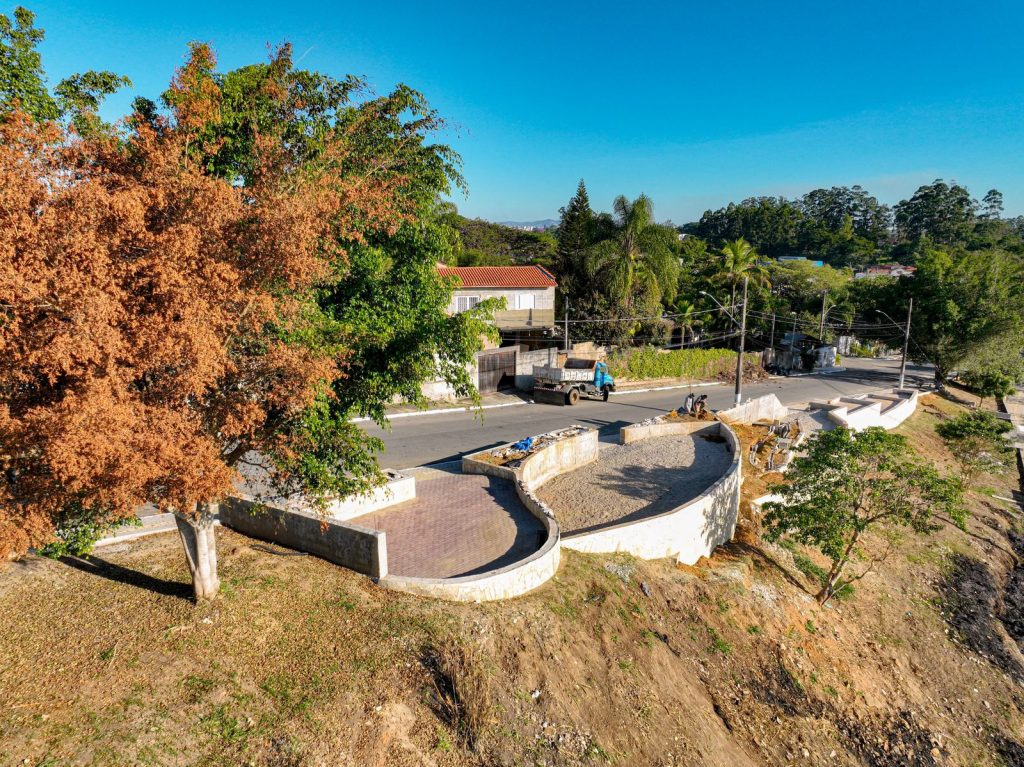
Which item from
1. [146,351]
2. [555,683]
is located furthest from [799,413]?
[146,351]

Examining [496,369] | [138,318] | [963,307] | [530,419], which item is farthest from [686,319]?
[138,318]

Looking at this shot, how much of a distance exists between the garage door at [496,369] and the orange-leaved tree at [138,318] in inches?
888

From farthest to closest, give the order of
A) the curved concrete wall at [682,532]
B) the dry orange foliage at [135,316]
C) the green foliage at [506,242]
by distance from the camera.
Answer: the green foliage at [506,242], the curved concrete wall at [682,532], the dry orange foliage at [135,316]

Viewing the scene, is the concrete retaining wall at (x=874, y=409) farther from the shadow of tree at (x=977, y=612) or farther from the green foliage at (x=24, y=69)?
the green foliage at (x=24, y=69)

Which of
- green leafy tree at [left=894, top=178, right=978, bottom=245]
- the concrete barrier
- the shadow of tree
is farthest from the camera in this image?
green leafy tree at [left=894, top=178, right=978, bottom=245]

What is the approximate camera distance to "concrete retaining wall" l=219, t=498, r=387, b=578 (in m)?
9.97

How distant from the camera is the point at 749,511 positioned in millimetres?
18703

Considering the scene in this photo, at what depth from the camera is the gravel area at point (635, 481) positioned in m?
15.6

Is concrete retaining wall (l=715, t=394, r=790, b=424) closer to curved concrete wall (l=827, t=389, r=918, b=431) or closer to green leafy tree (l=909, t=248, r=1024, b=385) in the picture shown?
curved concrete wall (l=827, t=389, r=918, b=431)

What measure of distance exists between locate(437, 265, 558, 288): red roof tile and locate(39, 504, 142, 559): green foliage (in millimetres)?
29478

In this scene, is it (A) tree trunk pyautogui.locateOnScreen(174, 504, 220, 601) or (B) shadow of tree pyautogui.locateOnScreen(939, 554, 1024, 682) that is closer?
(A) tree trunk pyautogui.locateOnScreen(174, 504, 220, 601)

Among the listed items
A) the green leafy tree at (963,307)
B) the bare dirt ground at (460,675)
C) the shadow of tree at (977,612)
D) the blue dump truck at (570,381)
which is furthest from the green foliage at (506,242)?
the bare dirt ground at (460,675)

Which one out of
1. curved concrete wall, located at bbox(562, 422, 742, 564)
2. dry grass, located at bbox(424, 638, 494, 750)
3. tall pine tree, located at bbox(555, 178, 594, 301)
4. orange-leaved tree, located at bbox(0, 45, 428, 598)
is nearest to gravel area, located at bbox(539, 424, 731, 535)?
curved concrete wall, located at bbox(562, 422, 742, 564)

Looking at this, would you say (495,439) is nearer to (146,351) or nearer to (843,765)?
(843,765)
